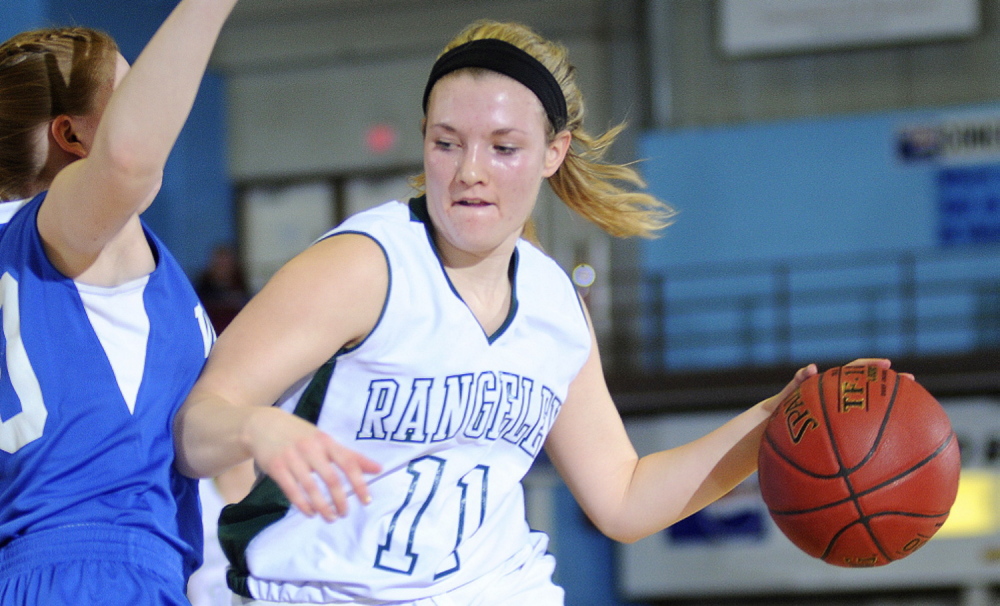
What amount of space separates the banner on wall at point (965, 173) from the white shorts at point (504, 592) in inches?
362

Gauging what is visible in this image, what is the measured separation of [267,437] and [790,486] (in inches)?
46.8

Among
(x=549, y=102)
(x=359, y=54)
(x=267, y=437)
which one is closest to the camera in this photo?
(x=267, y=437)

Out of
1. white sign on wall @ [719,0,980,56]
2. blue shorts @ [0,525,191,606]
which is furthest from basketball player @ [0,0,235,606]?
white sign on wall @ [719,0,980,56]

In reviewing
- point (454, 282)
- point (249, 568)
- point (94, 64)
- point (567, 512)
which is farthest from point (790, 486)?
point (567, 512)

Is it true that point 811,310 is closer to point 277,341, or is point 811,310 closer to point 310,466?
point 277,341

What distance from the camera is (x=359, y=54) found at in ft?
40.5

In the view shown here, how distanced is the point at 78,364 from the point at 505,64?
901 millimetres

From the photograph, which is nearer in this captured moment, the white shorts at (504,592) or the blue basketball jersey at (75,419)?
the blue basketball jersey at (75,419)

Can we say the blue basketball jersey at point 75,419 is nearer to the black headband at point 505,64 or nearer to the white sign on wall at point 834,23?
the black headband at point 505,64

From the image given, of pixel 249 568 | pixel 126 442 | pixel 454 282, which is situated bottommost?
pixel 249 568

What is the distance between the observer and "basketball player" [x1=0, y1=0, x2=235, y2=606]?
1609 mm

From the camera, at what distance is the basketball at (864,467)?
83.0 inches

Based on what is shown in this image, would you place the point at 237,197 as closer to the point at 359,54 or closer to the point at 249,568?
the point at 359,54

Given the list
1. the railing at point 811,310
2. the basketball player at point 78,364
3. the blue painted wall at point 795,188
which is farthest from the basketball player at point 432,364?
the blue painted wall at point 795,188
